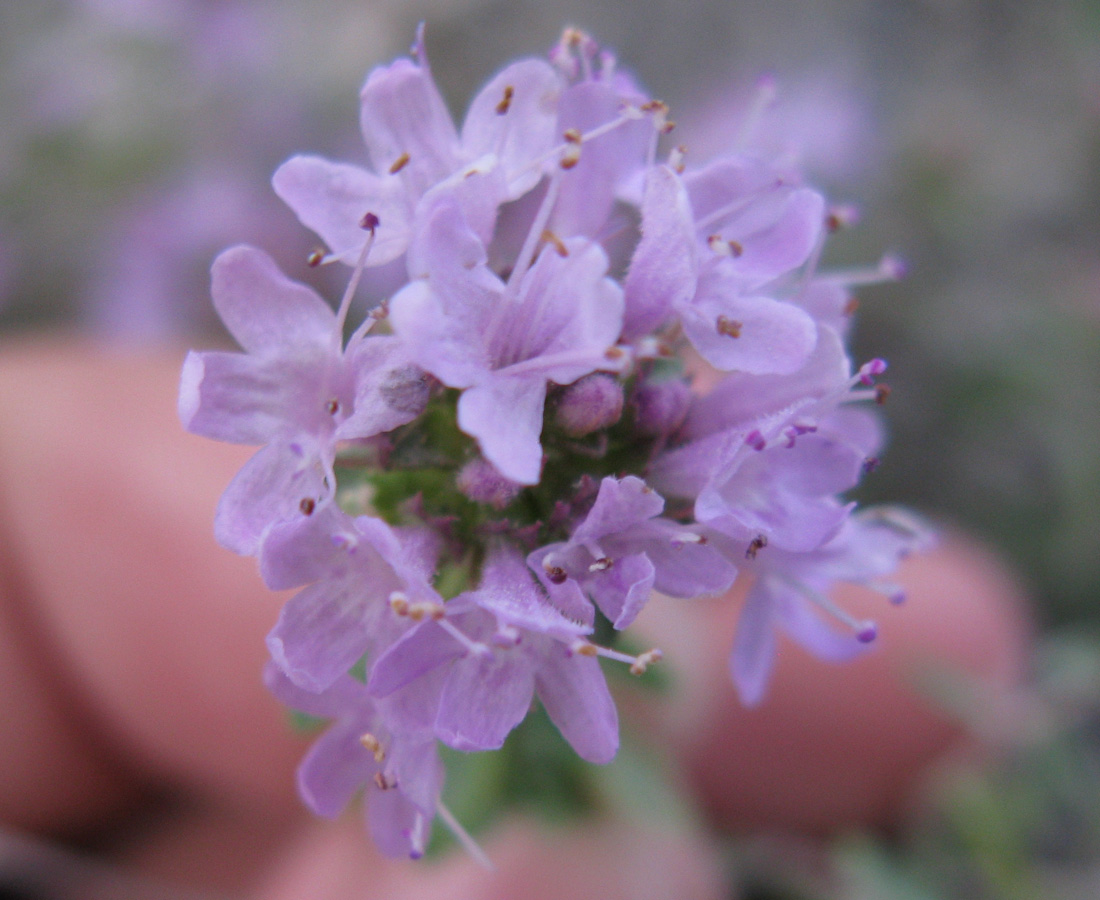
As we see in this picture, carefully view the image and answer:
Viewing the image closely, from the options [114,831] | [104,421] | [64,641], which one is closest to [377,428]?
[104,421]

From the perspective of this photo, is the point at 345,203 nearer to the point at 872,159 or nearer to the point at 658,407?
the point at 658,407

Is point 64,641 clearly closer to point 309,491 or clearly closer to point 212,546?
point 212,546

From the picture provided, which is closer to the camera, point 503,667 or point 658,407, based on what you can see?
point 503,667

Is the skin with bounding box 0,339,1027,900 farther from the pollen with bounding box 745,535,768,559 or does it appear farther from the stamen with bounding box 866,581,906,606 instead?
the pollen with bounding box 745,535,768,559

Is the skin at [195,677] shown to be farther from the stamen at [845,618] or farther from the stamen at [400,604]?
the stamen at [400,604]

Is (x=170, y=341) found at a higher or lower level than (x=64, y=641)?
higher

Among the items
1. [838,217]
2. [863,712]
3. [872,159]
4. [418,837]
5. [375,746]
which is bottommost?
[863,712]

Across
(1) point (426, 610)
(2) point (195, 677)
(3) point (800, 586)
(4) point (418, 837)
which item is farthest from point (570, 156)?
(2) point (195, 677)
